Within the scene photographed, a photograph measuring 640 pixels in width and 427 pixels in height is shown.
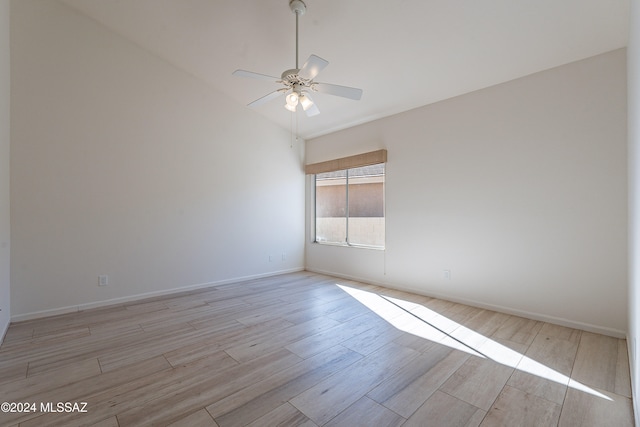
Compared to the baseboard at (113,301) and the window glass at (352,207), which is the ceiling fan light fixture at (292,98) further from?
the baseboard at (113,301)

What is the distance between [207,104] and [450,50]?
337 centimetres

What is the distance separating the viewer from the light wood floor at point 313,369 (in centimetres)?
159

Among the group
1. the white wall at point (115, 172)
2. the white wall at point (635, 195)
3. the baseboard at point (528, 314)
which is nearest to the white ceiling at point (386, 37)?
the white wall at point (115, 172)

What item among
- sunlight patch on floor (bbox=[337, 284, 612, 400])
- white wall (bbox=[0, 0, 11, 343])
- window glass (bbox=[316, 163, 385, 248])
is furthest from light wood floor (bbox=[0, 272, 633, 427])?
window glass (bbox=[316, 163, 385, 248])

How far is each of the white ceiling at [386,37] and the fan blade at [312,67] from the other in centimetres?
75

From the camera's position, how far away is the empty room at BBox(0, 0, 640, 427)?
1.82m

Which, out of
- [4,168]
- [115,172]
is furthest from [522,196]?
[4,168]

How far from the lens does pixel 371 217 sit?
473 centimetres

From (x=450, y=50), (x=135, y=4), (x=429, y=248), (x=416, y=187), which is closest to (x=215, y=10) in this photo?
(x=135, y=4)

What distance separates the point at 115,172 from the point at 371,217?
3671 mm

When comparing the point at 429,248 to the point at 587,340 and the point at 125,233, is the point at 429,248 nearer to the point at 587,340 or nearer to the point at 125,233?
the point at 587,340

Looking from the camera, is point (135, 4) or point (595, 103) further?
point (135, 4)

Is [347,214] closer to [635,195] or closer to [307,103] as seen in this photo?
[307,103]

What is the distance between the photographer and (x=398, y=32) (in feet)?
8.92
